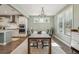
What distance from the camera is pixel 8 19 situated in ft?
42.8

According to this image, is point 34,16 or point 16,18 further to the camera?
point 34,16

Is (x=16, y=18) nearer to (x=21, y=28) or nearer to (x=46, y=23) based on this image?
(x=21, y=28)

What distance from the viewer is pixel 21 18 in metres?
13.1

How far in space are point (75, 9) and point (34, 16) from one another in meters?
8.90

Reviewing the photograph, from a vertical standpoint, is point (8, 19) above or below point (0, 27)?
above

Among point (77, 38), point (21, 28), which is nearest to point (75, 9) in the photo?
point (77, 38)

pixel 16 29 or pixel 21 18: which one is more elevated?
pixel 21 18
